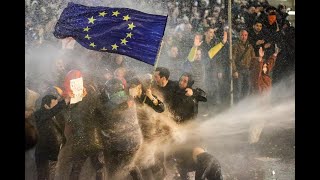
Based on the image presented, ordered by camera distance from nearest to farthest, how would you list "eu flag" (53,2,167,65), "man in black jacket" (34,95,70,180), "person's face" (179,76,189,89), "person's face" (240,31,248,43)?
1. "man in black jacket" (34,95,70,180)
2. "eu flag" (53,2,167,65)
3. "person's face" (179,76,189,89)
4. "person's face" (240,31,248,43)

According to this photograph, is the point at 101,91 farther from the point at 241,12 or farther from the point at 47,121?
the point at 241,12

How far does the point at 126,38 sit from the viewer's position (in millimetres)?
6441

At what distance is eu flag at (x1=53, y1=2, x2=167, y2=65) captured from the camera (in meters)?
6.40

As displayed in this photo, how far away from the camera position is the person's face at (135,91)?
643cm

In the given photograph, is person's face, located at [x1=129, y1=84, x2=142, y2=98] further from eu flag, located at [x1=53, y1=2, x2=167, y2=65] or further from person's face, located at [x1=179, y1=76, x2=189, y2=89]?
person's face, located at [x1=179, y1=76, x2=189, y2=89]

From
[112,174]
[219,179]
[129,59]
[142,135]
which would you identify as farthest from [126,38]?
[219,179]

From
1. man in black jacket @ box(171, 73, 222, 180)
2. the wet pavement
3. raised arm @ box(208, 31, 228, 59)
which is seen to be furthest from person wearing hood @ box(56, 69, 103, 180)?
the wet pavement

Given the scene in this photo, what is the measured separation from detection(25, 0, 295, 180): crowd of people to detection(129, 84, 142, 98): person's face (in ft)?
0.04

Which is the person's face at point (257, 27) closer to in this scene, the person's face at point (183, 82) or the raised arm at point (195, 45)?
the raised arm at point (195, 45)

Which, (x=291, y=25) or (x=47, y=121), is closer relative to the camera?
(x=47, y=121)

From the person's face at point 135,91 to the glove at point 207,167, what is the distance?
3.62 ft

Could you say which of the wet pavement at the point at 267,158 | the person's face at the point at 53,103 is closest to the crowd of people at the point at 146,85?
the person's face at the point at 53,103

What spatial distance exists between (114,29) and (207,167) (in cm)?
210
